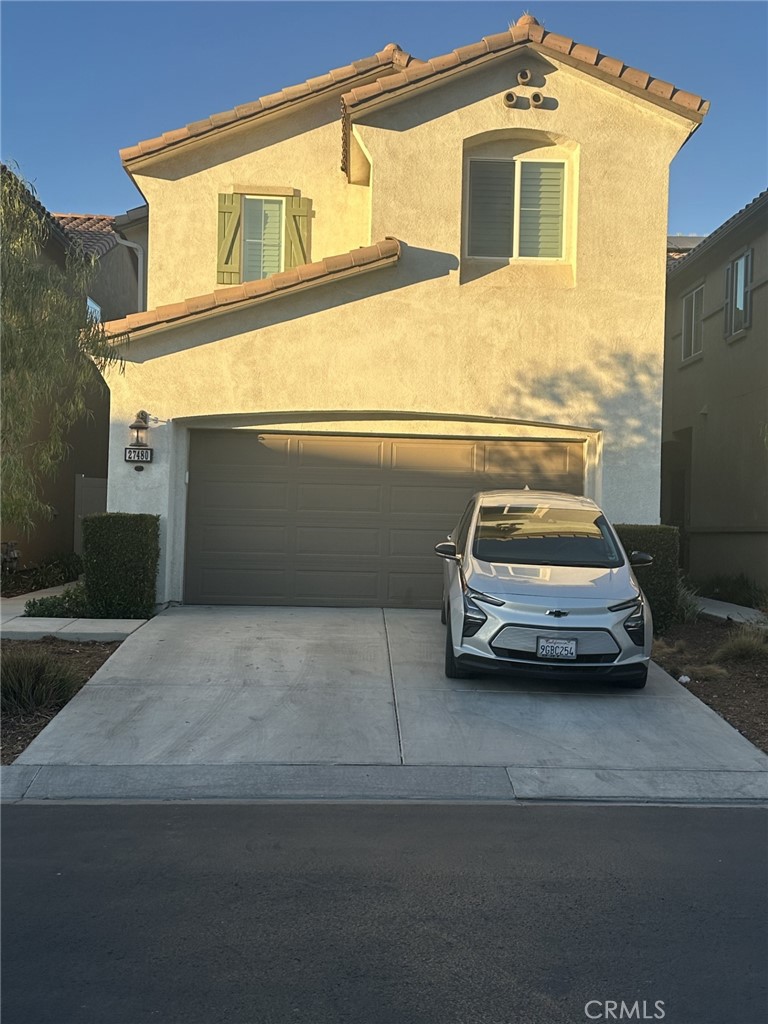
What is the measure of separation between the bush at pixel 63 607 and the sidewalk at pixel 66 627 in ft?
0.52

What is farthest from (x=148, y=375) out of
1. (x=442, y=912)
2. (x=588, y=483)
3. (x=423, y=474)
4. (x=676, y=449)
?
(x=676, y=449)

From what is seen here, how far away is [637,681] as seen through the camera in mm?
8531

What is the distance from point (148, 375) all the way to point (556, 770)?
7693mm

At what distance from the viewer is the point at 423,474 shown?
41.1 ft

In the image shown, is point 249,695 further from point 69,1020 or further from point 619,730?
point 69,1020

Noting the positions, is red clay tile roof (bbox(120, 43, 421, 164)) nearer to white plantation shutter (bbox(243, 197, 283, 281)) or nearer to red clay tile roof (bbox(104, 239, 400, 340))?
white plantation shutter (bbox(243, 197, 283, 281))

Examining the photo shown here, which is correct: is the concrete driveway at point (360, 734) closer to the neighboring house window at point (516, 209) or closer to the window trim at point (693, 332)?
the neighboring house window at point (516, 209)

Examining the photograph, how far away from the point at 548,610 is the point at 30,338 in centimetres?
492

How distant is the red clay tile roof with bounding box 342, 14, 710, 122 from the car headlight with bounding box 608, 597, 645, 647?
7.38 metres

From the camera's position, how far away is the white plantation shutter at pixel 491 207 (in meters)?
12.5

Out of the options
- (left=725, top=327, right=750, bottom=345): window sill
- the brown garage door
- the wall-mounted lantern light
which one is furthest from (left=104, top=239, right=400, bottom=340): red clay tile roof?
(left=725, top=327, right=750, bottom=345): window sill

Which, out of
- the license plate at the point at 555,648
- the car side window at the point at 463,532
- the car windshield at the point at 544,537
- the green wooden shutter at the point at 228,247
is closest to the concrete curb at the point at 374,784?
the license plate at the point at 555,648

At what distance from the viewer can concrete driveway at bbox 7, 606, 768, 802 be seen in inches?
252

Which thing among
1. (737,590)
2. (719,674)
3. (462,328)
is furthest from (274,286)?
(737,590)
